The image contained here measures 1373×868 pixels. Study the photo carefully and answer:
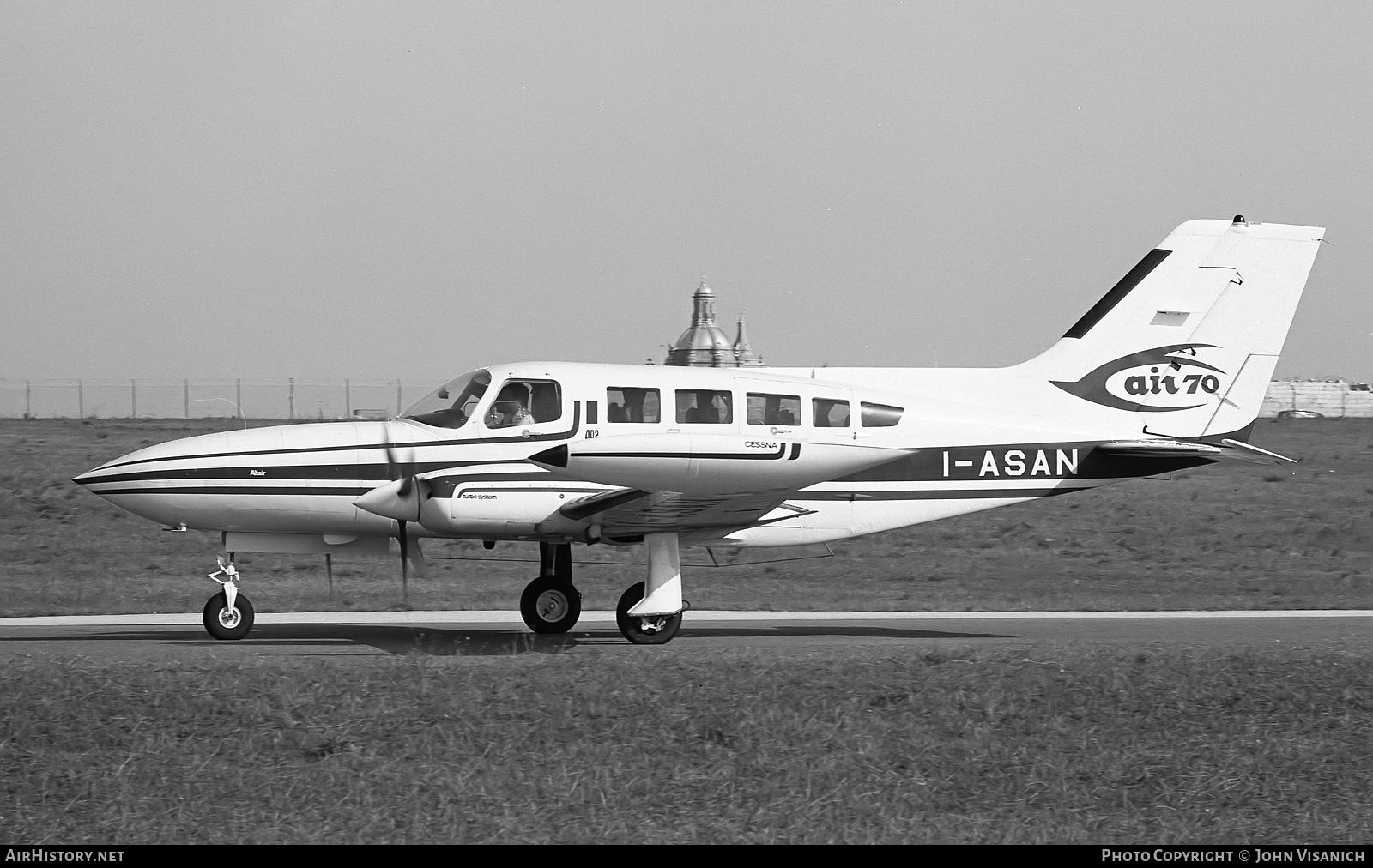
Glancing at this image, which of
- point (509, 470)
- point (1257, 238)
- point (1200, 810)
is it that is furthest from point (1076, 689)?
point (1257, 238)

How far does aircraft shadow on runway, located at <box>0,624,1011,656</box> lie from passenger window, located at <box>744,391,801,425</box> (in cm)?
244

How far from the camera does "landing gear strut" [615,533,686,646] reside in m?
13.9

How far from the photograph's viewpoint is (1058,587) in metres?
21.9

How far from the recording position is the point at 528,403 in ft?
46.7

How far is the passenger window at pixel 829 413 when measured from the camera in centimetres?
1473

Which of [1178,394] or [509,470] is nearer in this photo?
[509,470]

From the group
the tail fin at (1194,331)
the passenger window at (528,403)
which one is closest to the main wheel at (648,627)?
the passenger window at (528,403)

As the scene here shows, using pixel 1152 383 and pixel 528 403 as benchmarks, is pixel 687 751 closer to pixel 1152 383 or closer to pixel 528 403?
pixel 528 403

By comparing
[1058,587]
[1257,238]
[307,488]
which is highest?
[1257,238]

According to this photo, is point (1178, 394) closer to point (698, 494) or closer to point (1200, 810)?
point (698, 494)

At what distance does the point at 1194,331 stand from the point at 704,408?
22.0 ft

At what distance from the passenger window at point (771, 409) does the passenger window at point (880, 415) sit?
0.87 metres

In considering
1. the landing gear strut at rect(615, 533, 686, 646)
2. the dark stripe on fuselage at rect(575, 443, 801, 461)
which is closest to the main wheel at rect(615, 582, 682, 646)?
the landing gear strut at rect(615, 533, 686, 646)
